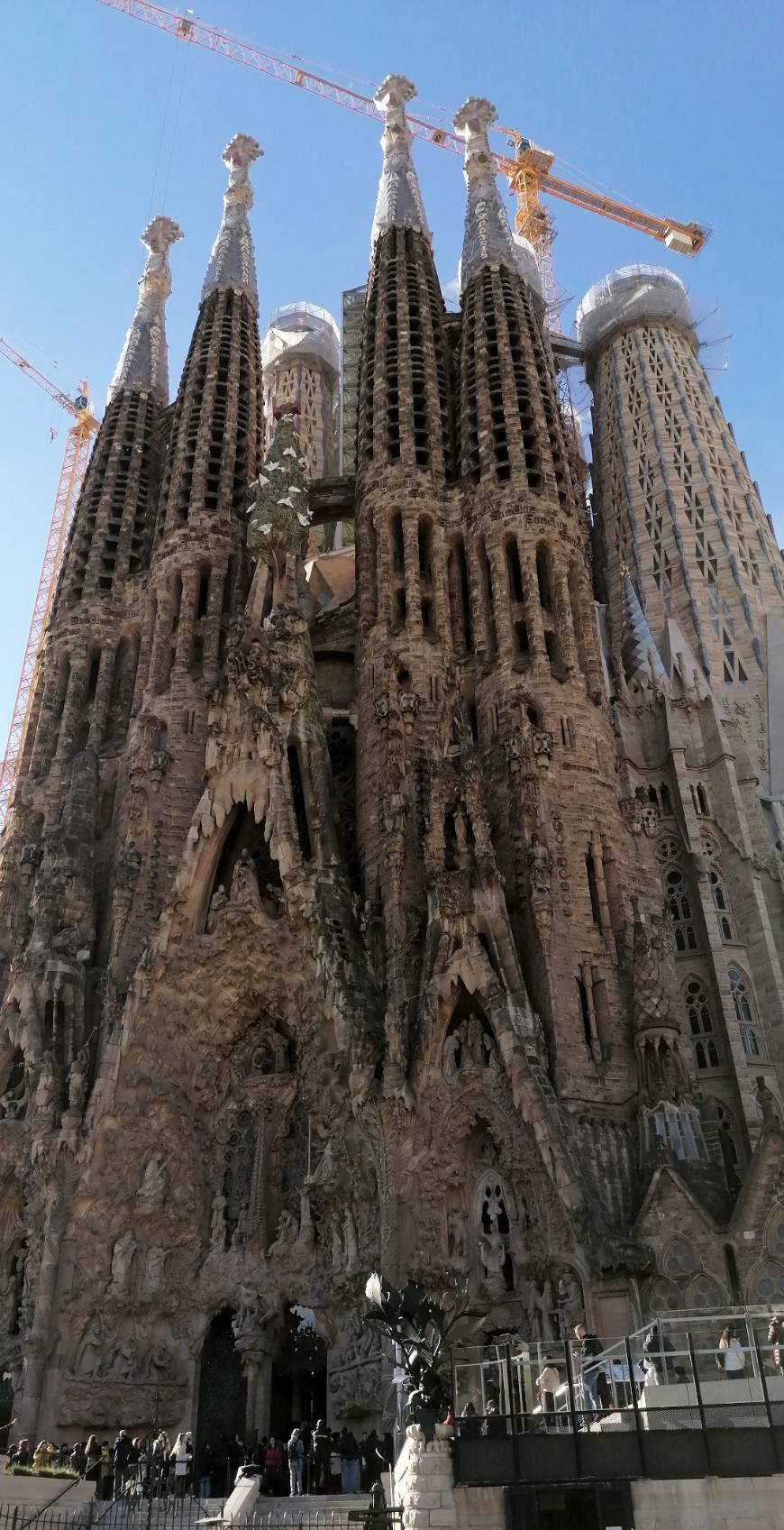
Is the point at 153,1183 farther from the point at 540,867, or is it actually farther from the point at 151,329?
the point at 151,329

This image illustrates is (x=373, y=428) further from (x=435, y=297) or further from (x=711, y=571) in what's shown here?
(x=711, y=571)

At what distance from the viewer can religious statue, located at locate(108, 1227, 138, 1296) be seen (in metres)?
21.9

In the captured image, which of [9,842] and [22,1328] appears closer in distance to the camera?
[22,1328]

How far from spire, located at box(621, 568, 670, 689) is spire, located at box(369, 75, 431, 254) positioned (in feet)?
49.6

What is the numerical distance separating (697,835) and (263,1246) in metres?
12.6

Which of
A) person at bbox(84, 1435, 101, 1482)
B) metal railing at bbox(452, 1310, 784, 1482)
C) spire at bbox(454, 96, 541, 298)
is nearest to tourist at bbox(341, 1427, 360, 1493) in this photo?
person at bbox(84, 1435, 101, 1482)

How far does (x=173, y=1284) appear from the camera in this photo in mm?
22578

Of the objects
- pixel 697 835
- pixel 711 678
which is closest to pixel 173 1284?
pixel 697 835

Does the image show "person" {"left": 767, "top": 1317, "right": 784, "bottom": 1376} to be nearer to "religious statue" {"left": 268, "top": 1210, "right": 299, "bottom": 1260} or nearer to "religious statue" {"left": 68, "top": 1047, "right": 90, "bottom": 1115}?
"religious statue" {"left": 268, "top": 1210, "right": 299, "bottom": 1260}

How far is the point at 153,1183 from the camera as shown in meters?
22.8

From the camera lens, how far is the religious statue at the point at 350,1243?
20.7 m

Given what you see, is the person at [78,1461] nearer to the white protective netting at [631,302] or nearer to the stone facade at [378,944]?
the stone facade at [378,944]

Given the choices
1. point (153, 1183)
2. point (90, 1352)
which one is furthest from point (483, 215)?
point (90, 1352)

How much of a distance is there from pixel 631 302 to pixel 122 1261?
108ft
